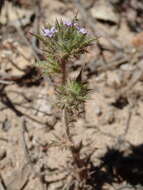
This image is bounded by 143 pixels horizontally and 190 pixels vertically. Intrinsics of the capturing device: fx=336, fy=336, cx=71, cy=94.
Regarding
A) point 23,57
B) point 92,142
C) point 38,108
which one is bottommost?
point 92,142

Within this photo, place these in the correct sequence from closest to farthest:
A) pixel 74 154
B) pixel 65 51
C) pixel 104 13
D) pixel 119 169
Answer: pixel 65 51 < pixel 74 154 < pixel 119 169 < pixel 104 13

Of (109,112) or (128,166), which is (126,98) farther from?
(128,166)

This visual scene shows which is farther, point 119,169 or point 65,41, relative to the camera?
point 119,169

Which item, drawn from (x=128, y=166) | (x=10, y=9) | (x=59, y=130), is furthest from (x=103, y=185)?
(x=10, y=9)

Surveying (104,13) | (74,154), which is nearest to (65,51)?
(74,154)

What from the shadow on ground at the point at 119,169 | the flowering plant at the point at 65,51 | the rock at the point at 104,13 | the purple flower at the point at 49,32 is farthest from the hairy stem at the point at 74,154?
the rock at the point at 104,13

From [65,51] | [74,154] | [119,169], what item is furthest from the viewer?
[119,169]

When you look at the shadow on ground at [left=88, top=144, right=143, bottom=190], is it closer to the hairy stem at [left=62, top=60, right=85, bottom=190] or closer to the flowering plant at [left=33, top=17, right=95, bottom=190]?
the hairy stem at [left=62, top=60, right=85, bottom=190]

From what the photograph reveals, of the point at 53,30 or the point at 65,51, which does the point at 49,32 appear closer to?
the point at 53,30

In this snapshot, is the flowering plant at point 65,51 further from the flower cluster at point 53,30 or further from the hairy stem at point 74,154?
the hairy stem at point 74,154

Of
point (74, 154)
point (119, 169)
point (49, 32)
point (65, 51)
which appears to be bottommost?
point (119, 169)

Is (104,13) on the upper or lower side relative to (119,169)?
upper
